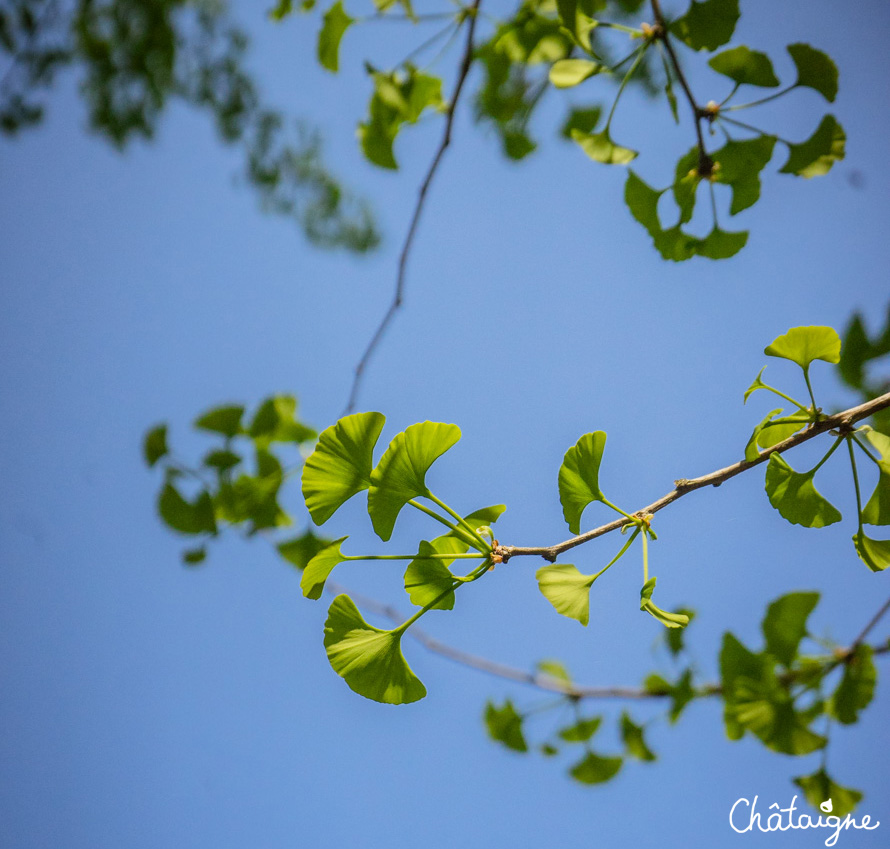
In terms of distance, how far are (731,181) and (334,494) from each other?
0.51 m

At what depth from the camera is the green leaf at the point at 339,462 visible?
43 cm

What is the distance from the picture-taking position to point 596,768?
0.88 metres

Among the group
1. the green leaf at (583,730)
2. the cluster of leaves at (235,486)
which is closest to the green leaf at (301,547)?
the cluster of leaves at (235,486)

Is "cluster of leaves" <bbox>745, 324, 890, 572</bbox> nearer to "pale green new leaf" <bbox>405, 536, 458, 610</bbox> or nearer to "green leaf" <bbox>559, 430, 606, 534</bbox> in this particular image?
"green leaf" <bbox>559, 430, 606, 534</bbox>

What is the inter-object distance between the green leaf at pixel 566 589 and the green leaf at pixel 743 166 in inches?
16.7

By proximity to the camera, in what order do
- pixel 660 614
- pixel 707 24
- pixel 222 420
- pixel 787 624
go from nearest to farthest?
1. pixel 660 614
2. pixel 707 24
3. pixel 787 624
4. pixel 222 420

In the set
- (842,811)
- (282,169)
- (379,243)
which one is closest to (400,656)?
(842,811)

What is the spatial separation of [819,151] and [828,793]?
765mm

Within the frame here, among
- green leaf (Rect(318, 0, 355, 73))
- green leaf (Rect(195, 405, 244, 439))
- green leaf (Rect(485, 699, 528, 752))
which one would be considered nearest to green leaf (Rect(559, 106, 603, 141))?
green leaf (Rect(318, 0, 355, 73))

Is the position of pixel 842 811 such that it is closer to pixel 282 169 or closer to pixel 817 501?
pixel 817 501

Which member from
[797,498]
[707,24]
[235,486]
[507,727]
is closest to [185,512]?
[235,486]

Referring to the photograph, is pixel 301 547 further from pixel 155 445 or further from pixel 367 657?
pixel 367 657

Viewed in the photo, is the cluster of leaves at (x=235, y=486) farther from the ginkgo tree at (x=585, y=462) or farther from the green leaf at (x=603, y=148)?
the green leaf at (x=603, y=148)

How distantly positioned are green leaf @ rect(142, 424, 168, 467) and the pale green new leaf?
551mm
